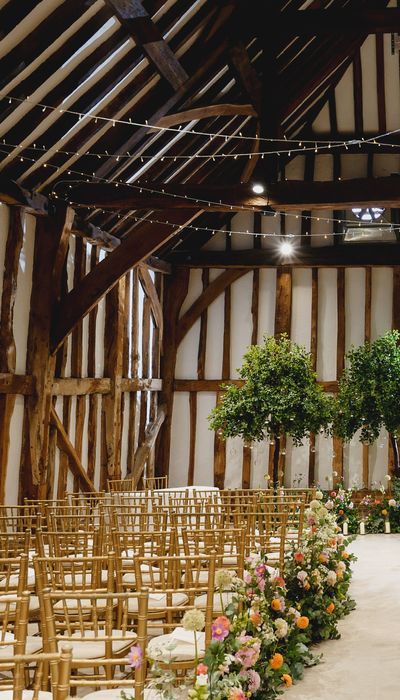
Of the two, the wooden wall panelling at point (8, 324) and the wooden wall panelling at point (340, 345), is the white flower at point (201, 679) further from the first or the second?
the wooden wall panelling at point (340, 345)

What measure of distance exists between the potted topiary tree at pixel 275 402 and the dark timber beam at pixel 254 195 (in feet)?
8.37

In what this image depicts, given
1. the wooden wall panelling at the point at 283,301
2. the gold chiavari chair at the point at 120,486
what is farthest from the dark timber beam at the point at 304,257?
the gold chiavari chair at the point at 120,486

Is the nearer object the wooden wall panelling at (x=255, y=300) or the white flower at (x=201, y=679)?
the white flower at (x=201, y=679)

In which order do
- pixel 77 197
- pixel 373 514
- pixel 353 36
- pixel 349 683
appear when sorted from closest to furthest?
pixel 349 683 → pixel 77 197 → pixel 353 36 → pixel 373 514

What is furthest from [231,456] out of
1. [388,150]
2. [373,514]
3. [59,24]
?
[59,24]

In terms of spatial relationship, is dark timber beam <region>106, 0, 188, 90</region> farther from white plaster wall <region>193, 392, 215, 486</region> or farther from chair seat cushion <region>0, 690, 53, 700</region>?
white plaster wall <region>193, 392, 215, 486</region>

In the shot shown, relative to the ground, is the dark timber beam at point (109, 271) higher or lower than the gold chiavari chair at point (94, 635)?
higher

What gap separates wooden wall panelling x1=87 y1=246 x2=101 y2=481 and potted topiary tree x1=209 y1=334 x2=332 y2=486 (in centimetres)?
167

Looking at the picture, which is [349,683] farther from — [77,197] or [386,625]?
[77,197]

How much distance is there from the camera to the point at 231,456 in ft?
44.4

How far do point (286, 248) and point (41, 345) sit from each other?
5934mm

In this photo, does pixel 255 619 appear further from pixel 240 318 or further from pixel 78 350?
pixel 240 318

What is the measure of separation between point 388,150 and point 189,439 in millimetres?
6069

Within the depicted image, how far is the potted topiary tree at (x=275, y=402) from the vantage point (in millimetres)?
10258
